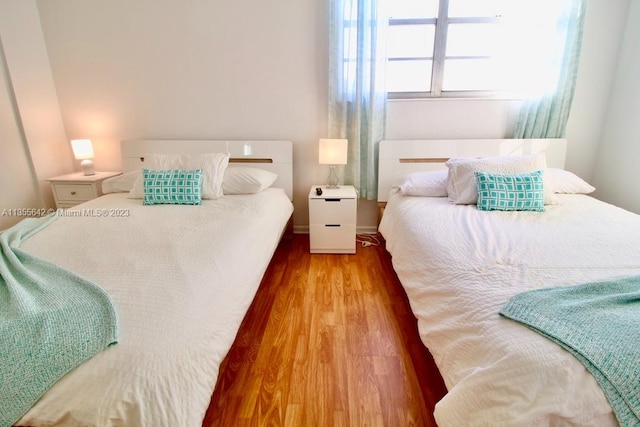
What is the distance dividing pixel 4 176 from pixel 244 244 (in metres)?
2.42

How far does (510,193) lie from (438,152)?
885 millimetres

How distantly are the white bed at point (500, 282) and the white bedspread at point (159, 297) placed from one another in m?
0.77

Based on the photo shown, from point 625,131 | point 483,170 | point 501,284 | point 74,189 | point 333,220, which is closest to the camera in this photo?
point 501,284

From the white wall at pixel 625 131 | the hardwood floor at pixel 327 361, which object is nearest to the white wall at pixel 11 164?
the hardwood floor at pixel 327 361

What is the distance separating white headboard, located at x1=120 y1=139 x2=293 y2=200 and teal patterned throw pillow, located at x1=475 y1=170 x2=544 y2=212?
5.16ft

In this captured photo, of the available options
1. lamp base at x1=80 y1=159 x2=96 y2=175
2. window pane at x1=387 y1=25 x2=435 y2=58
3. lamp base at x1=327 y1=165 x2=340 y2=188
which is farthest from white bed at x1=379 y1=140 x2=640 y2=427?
lamp base at x1=80 y1=159 x2=96 y2=175

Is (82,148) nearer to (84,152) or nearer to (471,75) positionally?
(84,152)

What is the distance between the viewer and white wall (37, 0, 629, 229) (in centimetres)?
264

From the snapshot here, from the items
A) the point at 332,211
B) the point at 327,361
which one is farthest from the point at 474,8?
the point at 327,361

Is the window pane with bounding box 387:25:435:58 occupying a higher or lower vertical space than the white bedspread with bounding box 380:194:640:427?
higher

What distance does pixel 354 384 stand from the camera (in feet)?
4.64

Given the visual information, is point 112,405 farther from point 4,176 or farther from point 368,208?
point 4,176

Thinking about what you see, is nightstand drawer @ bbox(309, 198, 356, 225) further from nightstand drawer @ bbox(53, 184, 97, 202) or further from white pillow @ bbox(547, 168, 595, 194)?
nightstand drawer @ bbox(53, 184, 97, 202)

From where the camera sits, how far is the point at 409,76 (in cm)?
280
